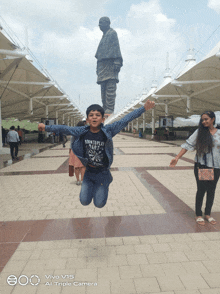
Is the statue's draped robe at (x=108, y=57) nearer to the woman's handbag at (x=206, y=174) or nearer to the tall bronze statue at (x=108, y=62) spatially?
the tall bronze statue at (x=108, y=62)

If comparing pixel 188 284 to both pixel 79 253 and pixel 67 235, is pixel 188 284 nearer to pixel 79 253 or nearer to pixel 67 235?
pixel 79 253

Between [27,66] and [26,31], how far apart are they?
10.2 metres

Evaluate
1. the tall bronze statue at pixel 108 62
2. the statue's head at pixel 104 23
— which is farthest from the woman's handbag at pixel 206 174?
the statue's head at pixel 104 23

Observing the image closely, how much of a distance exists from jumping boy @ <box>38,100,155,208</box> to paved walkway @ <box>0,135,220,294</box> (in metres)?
0.62

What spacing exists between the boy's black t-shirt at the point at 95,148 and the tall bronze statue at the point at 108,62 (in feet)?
82.7

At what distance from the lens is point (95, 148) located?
293cm

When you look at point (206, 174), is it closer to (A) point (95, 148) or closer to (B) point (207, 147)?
(B) point (207, 147)

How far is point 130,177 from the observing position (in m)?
7.39

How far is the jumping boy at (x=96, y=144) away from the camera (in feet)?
9.32

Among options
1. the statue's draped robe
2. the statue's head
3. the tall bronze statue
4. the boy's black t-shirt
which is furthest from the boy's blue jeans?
the statue's head

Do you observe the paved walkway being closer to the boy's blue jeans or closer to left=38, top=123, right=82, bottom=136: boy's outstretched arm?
the boy's blue jeans

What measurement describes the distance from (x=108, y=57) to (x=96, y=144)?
25.9 m

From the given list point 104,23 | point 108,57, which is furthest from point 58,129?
point 104,23

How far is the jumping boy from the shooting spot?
9.32 feet
